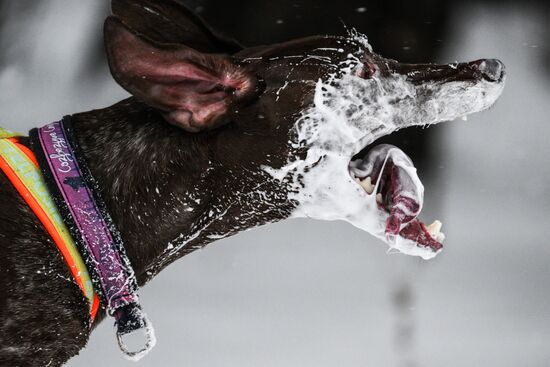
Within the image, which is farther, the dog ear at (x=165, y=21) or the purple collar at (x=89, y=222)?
the dog ear at (x=165, y=21)

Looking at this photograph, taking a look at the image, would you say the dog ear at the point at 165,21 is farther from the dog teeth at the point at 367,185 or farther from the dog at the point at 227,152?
the dog teeth at the point at 367,185

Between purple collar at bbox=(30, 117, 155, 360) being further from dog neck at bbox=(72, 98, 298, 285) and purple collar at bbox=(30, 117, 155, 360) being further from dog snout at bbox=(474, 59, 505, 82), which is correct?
dog snout at bbox=(474, 59, 505, 82)

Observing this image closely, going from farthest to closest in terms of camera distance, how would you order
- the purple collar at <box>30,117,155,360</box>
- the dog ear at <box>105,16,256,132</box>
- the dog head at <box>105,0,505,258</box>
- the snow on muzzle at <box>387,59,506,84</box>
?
the snow on muzzle at <box>387,59,506,84</box>
the dog head at <box>105,0,505,258</box>
the purple collar at <box>30,117,155,360</box>
the dog ear at <box>105,16,256,132</box>

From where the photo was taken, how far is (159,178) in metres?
2.74

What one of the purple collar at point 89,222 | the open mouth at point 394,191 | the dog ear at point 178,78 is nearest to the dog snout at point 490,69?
the open mouth at point 394,191

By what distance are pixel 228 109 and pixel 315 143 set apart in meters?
0.28

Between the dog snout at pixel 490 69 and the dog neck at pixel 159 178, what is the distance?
74 centimetres

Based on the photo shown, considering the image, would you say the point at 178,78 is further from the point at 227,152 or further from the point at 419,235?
the point at 419,235

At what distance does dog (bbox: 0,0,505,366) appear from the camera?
256 cm

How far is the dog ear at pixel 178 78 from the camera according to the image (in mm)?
2438

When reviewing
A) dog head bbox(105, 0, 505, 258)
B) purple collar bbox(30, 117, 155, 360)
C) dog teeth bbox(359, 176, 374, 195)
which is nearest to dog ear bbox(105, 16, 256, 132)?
dog head bbox(105, 0, 505, 258)

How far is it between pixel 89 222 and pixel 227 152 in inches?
17.9

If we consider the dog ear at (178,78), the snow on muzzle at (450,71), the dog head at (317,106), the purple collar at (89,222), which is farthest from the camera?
the snow on muzzle at (450,71)

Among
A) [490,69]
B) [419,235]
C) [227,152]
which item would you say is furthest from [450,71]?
[227,152]
